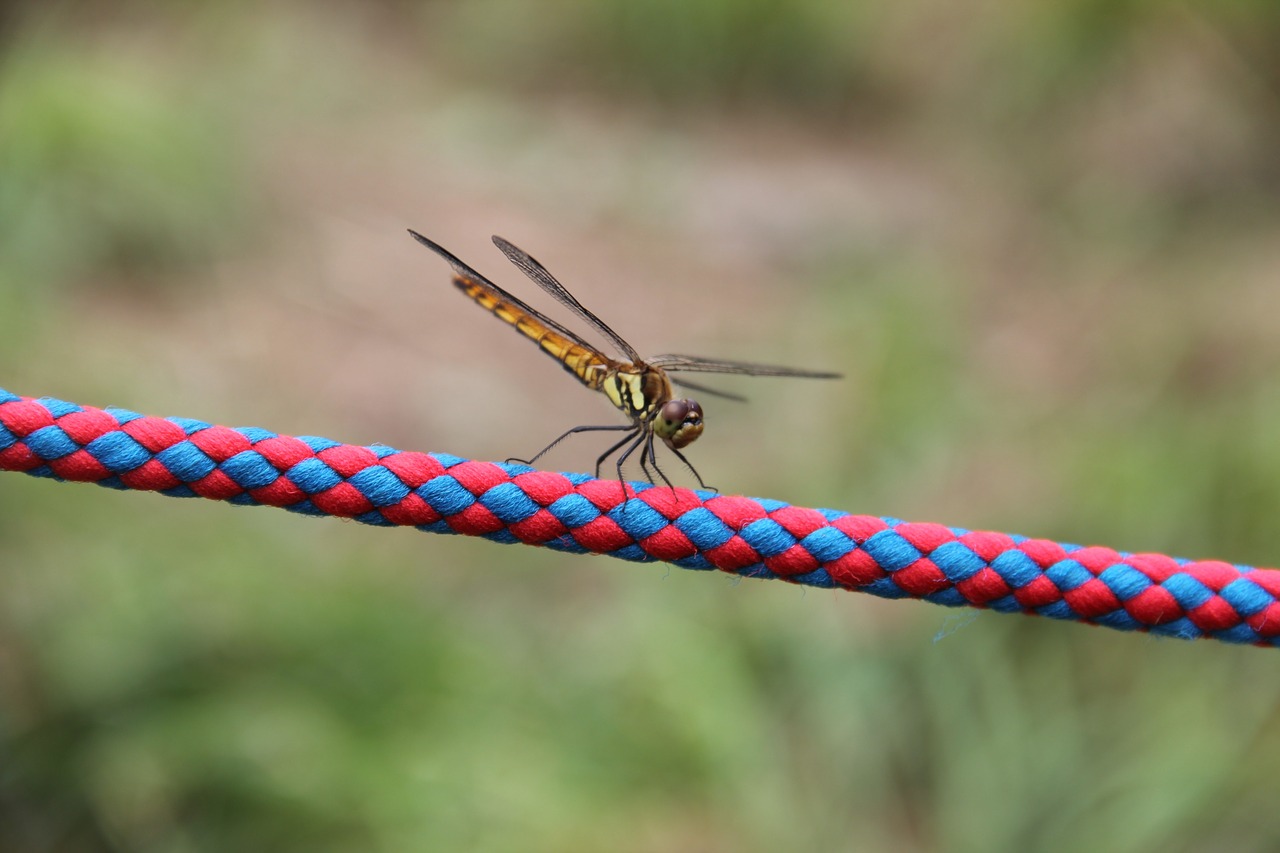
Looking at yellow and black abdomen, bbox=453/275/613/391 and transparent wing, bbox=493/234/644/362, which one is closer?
transparent wing, bbox=493/234/644/362

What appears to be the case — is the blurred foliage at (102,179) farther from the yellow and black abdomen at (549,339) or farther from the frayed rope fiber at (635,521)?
the frayed rope fiber at (635,521)

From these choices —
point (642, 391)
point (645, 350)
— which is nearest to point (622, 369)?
point (642, 391)

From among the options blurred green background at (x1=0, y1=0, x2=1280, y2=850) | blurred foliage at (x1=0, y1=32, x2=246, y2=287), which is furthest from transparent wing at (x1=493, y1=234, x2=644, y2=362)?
blurred foliage at (x1=0, y1=32, x2=246, y2=287)

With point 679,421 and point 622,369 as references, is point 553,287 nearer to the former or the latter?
point 622,369

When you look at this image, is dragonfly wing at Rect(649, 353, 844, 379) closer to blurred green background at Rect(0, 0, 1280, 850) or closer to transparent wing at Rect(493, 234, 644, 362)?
transparent wing at Rect(493, 234, 644, 362)

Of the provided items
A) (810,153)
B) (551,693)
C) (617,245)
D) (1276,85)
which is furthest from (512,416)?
(1276,85)

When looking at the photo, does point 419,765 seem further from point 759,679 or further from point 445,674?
point 759,679
